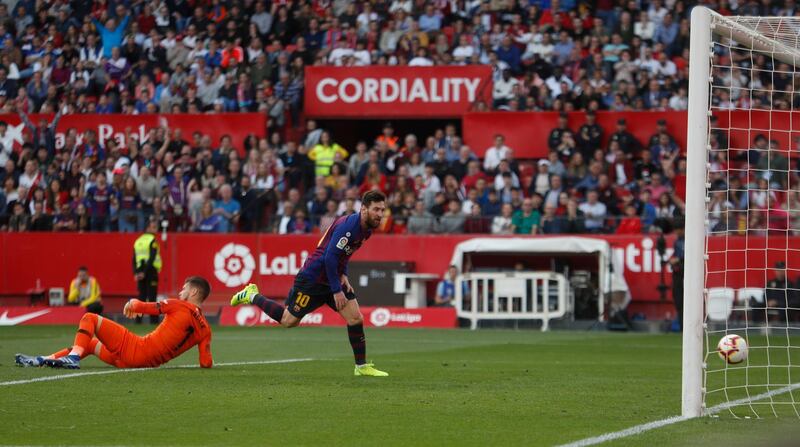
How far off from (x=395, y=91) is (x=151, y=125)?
5811 mm

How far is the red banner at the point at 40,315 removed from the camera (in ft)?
81.1

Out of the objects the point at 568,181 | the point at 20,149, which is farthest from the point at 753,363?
the point at 20,149

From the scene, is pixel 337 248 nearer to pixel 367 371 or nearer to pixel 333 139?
pixel 367 371

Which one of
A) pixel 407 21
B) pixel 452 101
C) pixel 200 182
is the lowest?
pixel 200 182

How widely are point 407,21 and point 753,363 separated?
1627 centimetres

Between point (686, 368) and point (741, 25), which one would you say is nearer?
point (686, 368)

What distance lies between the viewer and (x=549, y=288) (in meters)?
24.7

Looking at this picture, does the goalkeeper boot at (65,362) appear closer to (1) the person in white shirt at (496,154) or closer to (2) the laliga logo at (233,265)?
(2) the laliga logo at (233,265)

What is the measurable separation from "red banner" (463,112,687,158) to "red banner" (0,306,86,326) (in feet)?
30.5

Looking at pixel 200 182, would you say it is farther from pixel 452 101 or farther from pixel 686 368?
Result: pixel 686 368

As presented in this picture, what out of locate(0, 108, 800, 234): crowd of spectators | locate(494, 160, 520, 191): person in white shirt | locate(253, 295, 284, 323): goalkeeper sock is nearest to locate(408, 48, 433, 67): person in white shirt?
locate(0, 108, 800, 234): crowd of spectators

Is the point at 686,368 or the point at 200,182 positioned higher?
the point at 200,182

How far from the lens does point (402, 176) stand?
26750mm

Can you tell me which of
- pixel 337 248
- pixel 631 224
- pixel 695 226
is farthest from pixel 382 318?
pixel 695 226
